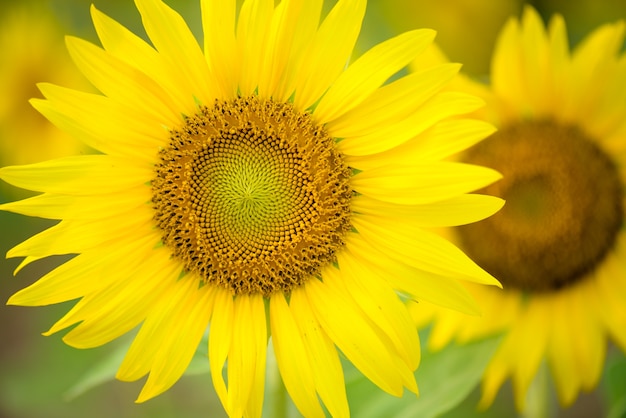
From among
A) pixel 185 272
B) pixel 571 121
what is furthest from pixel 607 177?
pixel 185 272

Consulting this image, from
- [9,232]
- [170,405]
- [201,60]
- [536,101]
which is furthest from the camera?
[9,232]

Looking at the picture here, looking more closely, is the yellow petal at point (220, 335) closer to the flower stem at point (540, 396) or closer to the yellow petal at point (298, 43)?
the yellow petal at point (298, 43)

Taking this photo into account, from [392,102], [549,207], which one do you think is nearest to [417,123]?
[392,102]

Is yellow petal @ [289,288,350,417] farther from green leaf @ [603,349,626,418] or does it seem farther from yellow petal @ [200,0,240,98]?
green leaf @ [603,349,626,418]

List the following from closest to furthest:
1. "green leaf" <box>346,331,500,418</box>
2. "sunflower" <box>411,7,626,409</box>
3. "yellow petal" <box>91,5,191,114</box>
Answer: "yellow petal" <box>91,5,191,114</box>, "green leaf" <box>346,331,500,418</box>, "sunflower" <box>411,7,626,409</box>

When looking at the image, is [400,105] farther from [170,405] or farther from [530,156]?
[170,405]

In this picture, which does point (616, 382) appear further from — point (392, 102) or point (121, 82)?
point (121, 82)

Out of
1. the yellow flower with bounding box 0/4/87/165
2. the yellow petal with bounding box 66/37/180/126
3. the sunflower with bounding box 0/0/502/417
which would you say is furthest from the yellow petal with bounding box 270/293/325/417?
the yellow flower with bounding box 0/4/87/165
